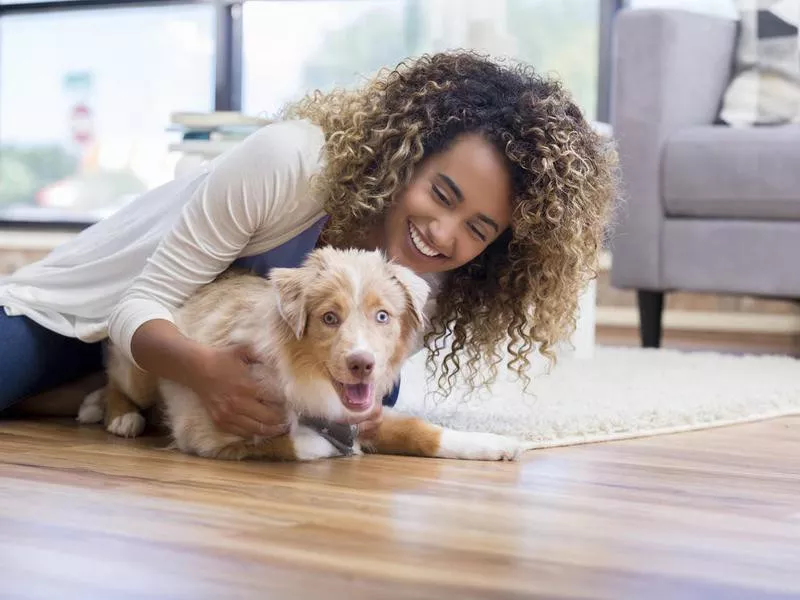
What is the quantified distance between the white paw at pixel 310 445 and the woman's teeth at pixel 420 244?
39 centimetres

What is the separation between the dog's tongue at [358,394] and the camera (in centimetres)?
180

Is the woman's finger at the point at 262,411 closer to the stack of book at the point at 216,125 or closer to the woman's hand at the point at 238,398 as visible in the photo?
the woman's hand at the point at 238,398

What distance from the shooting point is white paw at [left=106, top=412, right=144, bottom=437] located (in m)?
2.21

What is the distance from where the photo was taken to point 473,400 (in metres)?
2.82

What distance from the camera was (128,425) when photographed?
7.27 feet

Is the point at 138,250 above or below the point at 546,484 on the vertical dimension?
above

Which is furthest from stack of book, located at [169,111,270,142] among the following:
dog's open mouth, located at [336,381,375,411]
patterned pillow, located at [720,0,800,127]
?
patterned pillow, located at [720,0,800,127]

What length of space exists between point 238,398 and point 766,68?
2.98 m

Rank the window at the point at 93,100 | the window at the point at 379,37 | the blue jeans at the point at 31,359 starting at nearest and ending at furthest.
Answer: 1. the blue jeans at the point at 31,359
2. the window at the point at 379,37
3. the window at the point at 93,100

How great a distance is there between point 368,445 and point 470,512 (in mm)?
540

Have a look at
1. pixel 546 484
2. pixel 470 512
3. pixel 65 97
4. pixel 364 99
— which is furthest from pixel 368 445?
pixel 65 97

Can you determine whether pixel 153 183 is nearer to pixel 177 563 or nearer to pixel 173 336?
pixel 173 336

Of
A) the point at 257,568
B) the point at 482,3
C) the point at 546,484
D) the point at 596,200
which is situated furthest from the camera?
the point at 482,3

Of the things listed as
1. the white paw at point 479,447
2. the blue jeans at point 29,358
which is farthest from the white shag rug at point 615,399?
the blue jeans at point 29,358
